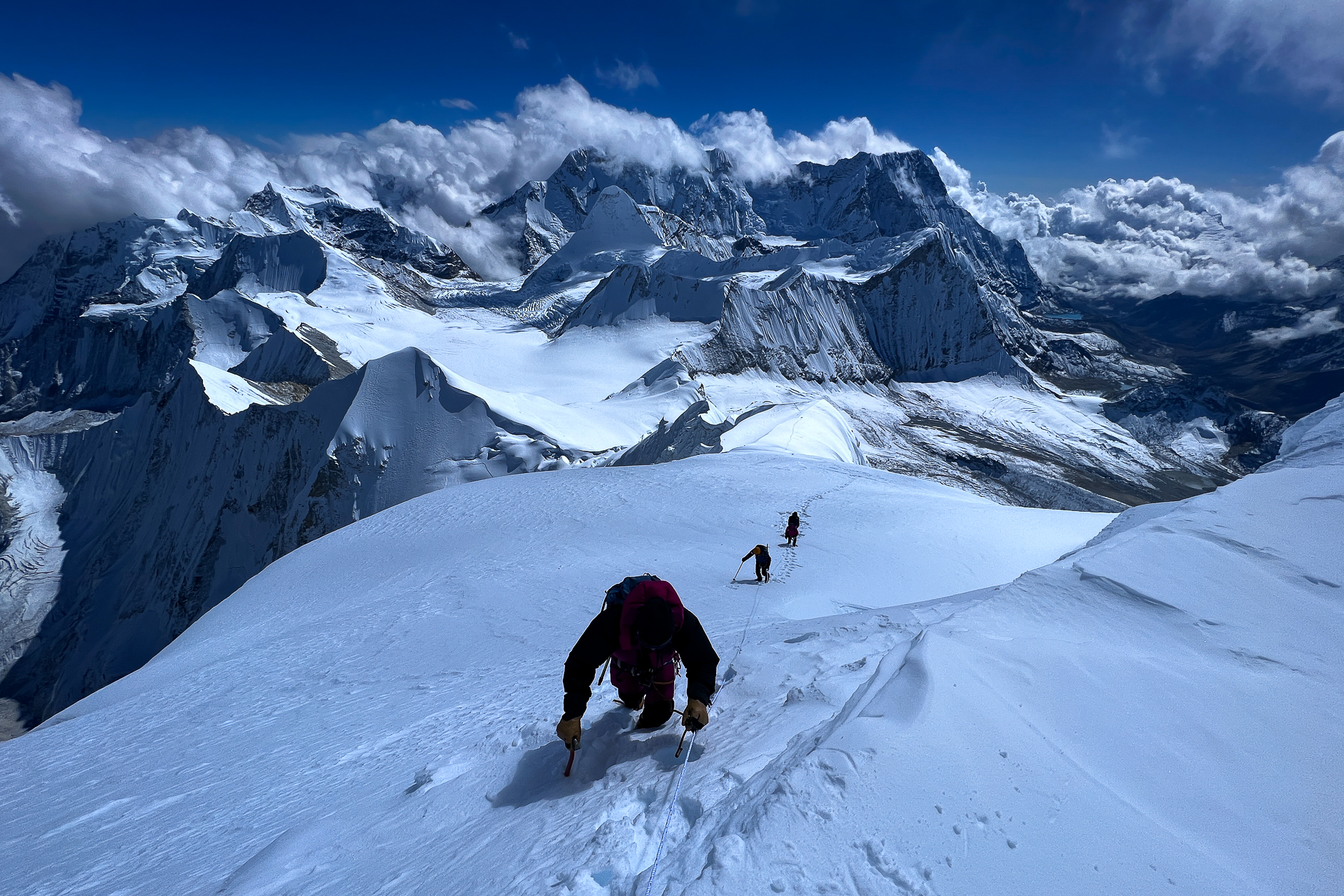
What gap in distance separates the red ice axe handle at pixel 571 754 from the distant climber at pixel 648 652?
1cm

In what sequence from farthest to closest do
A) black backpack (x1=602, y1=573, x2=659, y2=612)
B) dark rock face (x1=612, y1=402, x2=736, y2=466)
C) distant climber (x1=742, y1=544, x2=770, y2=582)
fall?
1. dark rock face (x1=612, y1=402, x2=736, y2=466)
2. distant climber (x1=742, y1=544, x2=770, y2=582)
3. black backpack (x1=602, y1=573, x2=659, y2=612)

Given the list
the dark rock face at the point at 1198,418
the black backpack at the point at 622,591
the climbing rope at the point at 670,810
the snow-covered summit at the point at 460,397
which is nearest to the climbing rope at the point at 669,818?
the climbing rope at the point at 670,810

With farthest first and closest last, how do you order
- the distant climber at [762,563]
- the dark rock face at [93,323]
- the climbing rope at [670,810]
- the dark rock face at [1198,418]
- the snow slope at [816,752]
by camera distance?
the dark rock face at [1198,418] → the dark rock face at [93,323] → the distant climber at [762,563] → the climbing rope at [670,810] → the snow slope at [816,752]

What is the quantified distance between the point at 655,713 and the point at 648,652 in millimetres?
522

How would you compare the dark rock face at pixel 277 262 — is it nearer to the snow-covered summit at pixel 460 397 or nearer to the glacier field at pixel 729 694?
the snow-covered summit at pixel 460 397

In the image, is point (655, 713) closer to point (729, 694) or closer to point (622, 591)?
point (729, 694)

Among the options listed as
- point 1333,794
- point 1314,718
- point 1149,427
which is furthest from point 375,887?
point 1149,427

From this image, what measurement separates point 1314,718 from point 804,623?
169 inches

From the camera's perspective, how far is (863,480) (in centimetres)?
1998

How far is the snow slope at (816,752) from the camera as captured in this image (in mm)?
2467

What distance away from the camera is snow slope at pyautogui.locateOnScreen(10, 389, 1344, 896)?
247cm

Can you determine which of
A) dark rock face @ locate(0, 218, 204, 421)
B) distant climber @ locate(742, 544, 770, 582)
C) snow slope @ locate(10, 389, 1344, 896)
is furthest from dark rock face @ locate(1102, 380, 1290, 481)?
dark rock face @ locate(0, 218, 204, 421)

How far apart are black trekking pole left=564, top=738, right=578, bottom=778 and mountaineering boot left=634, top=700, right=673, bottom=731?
1.63 ft

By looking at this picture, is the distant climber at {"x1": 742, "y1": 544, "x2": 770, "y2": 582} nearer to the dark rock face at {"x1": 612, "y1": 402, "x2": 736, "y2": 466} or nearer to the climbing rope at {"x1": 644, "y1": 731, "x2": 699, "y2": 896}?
the climbing rope at {"x1": 644, "y1": 731, "x2": 699, "y2": 896}
